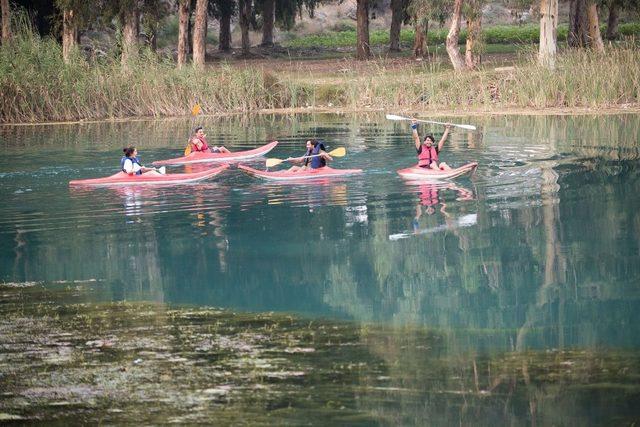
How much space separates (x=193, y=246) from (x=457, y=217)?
4398mm

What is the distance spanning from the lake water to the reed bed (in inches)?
263

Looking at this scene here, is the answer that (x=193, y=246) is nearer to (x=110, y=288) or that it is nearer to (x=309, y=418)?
(x=110, y=288)

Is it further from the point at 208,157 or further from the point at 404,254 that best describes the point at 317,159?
the point at 404,254

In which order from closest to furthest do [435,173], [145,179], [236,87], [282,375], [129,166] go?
[282,375] → [435,173] → [129,166] → [145,179] → [236,87]

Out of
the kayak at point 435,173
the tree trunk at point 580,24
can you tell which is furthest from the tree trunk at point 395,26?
the kayak at point 435,173

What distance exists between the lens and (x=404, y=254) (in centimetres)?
1562

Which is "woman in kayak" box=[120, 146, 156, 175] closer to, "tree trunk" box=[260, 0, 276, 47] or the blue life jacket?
the blue life jacket

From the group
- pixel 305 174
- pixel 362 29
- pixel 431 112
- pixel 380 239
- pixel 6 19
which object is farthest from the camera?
pixel 362 29

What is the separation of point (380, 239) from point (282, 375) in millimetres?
6782

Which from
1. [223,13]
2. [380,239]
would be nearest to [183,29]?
[223,13]

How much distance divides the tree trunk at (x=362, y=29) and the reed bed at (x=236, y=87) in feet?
41.6

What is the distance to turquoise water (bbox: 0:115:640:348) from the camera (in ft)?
41.8

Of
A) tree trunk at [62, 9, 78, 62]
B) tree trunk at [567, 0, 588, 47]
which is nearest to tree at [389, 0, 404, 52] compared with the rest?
tree trunk at [567, 0, 588, 47]

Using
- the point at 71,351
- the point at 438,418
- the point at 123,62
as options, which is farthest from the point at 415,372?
the point at 123,62
